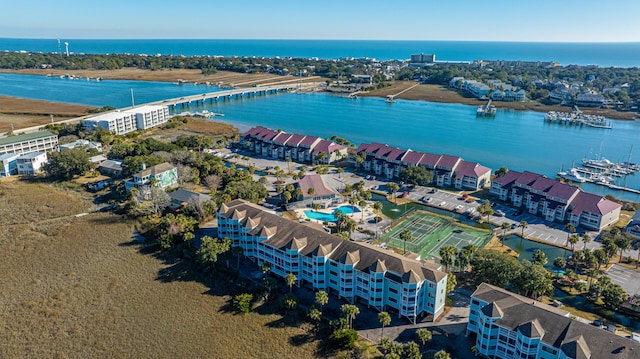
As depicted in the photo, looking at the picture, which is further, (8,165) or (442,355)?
(8,165)

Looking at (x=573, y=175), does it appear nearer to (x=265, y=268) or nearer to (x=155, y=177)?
(x=265, y=268)

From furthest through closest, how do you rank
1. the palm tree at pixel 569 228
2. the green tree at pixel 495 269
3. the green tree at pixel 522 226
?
the green tree at pixel 522 226
the palm tree at pixel 569 228
the green tree at pixel 495 269

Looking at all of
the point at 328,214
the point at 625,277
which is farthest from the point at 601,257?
the point at 328,214

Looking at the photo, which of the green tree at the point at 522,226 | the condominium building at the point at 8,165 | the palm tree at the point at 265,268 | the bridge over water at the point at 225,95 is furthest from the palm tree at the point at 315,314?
the bridge over water at the point at 225,95

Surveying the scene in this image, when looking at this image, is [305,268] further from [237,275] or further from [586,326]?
[586,326]

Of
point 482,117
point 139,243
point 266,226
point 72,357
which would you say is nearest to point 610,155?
point 482,117

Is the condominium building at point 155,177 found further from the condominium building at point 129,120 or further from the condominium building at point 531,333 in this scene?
the condominium building at point 531,333

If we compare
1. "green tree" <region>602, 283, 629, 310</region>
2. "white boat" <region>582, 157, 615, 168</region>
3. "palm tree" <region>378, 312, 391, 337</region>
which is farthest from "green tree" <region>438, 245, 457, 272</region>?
"white boat" <region>582, 157, 615, 168</region>
